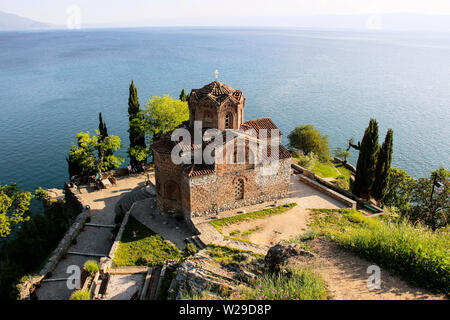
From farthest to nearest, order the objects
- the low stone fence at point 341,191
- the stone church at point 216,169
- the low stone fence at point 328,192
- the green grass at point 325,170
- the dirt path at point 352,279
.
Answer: the green grass at point 325,170, the low stone fence at point 341,191, the low stone fence at point 328,192, the stone church at point 216,169, the dirt path at point 352,279

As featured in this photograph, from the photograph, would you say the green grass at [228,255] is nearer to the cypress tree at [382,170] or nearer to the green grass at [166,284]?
the green grass at [166,284]

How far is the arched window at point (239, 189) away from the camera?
1029 inches

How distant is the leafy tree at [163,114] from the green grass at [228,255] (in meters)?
19.1

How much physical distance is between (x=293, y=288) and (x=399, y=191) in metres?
26.6

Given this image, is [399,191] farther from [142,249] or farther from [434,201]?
[142,249]

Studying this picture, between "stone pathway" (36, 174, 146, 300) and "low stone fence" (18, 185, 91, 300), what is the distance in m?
0.41

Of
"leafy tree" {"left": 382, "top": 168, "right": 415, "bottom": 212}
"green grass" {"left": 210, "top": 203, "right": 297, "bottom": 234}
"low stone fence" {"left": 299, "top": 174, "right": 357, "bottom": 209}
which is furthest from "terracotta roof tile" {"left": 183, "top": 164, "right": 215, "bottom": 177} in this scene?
"leafy tree" {"left": 382, "top": 168, "right": 415, "bottom": 212}

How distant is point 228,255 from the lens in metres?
20.2

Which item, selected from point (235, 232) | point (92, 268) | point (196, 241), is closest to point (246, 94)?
point (235, 232)

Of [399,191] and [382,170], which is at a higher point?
[382,170]

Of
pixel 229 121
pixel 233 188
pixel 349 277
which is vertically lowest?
pixel 233 188

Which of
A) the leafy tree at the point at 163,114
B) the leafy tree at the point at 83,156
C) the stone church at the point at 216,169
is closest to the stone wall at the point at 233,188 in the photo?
the stone church at the point at 216,169

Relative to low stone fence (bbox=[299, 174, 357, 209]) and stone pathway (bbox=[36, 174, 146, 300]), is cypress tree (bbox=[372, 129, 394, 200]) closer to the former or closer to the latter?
low stone fence (bbox=[299, 174, 357, 209])

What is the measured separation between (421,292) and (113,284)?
1599 cm
